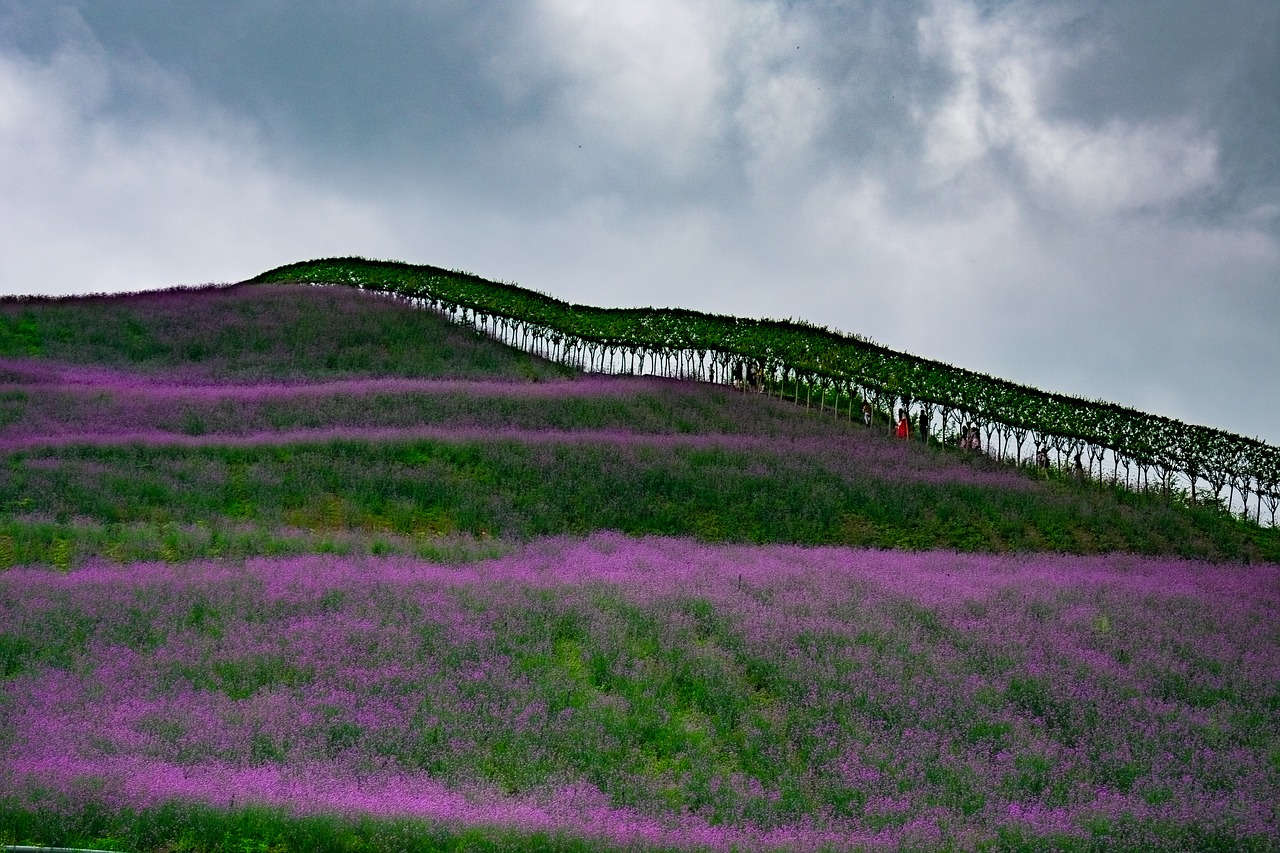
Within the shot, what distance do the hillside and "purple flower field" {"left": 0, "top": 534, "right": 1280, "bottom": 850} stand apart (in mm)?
52

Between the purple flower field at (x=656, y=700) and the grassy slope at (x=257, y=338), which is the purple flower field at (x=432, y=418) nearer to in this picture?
the grassy slope at (x=257, y=338)

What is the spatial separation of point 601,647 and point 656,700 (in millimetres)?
1511

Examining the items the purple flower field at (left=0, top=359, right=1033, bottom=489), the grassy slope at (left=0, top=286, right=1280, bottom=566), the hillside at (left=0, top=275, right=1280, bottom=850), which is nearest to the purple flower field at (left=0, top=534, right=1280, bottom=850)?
the hillside at (left=0, top=275, right=1280, bottom=850)

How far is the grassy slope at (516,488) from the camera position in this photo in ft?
70.6

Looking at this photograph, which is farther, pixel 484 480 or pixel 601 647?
pixel 484 480

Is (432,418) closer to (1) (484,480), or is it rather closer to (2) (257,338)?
(1) (484,480)

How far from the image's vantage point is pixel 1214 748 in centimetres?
1232

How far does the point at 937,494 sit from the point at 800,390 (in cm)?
1157

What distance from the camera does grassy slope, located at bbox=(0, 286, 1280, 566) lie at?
21.5 m

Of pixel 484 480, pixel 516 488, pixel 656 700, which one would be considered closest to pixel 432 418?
pixel 484 480

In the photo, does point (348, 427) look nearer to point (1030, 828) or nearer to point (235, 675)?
point (235, 675)

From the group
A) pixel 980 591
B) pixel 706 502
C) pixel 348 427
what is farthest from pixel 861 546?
pixel 348 427

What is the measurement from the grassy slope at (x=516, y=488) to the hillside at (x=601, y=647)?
4.6 inches

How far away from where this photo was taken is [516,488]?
2453 centimetres
